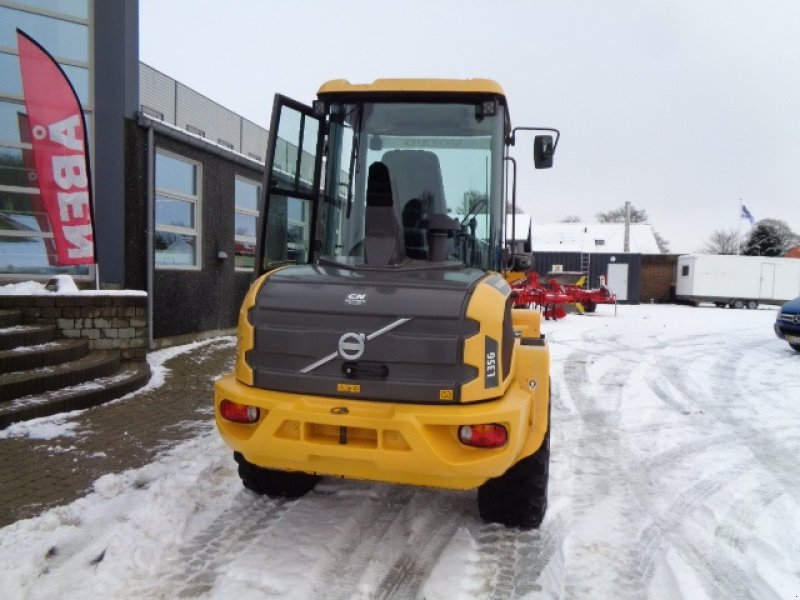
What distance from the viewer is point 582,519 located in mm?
3756

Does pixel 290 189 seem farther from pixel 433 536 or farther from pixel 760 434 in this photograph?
pixel 760 434

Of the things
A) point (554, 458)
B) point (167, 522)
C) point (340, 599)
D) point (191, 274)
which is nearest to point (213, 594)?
point (340, 599)

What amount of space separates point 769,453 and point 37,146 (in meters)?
8.81

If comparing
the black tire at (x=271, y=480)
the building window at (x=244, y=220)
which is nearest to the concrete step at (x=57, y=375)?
the black tire at (x=271, y=480)

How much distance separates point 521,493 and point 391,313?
1.41 m

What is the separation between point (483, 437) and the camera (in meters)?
2.88

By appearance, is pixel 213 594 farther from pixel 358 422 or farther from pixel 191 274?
→ pixel 191 274

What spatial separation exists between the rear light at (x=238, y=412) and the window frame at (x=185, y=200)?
22.0 ft

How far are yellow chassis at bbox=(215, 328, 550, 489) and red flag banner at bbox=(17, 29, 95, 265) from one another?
560cm

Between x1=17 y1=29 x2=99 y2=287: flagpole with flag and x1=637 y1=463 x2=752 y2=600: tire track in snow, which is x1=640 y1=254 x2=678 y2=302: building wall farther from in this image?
x1=637 y1=463 x2=752 y2=600: tire track in snow

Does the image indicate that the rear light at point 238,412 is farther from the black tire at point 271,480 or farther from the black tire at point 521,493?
the black tire at point 521,493

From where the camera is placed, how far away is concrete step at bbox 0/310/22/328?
6402 millimetres

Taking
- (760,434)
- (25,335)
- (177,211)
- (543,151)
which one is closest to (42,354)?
(25,335)

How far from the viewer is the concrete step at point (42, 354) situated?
19.0 feet
